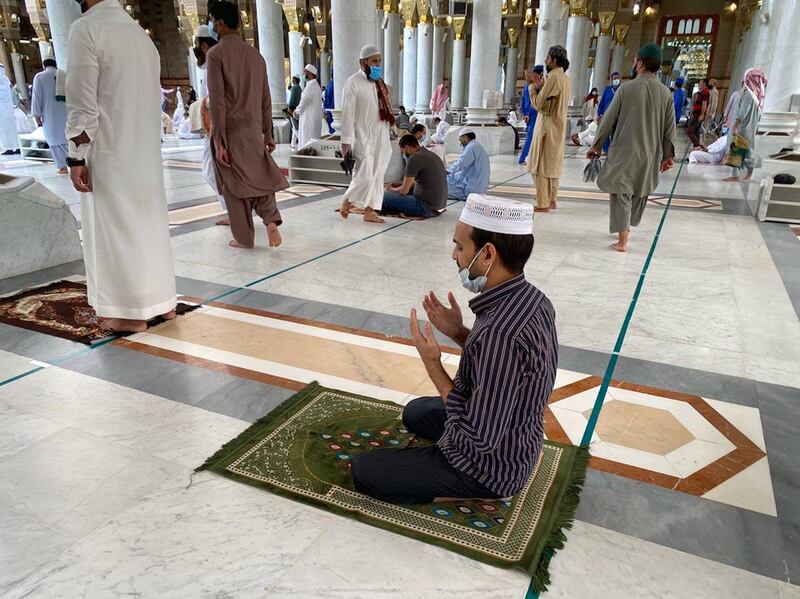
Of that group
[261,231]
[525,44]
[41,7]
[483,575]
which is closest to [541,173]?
[261,231]

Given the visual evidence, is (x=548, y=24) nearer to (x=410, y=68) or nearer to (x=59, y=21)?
(x=410, y=68)

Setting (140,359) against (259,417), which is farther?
(140,359)

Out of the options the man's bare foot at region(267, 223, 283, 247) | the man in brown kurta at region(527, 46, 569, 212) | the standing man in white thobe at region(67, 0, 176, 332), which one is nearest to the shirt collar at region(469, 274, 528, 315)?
the standing man in white thobe at region(67, 0, 176, 332)

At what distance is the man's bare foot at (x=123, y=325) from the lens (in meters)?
2.74

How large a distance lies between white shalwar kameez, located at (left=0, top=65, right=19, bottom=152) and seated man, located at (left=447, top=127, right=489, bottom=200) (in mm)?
7577

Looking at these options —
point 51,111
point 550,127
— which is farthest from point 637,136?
point 51,111

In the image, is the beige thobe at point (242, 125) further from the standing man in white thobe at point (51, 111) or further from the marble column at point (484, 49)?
the marble column at point (484, 49)

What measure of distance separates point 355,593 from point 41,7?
1357 cm

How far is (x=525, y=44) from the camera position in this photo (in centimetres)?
2631

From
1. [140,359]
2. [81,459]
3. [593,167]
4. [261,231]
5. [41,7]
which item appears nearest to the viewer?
[81,459]

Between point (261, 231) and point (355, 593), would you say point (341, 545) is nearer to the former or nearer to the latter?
point (355, 593)

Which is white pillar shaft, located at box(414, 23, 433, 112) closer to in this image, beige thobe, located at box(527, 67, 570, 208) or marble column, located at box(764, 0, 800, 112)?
marble column, located at box(764, 0, 800, 112)

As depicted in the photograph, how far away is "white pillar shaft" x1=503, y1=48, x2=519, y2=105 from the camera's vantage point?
24234 mm

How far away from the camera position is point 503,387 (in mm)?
1370
